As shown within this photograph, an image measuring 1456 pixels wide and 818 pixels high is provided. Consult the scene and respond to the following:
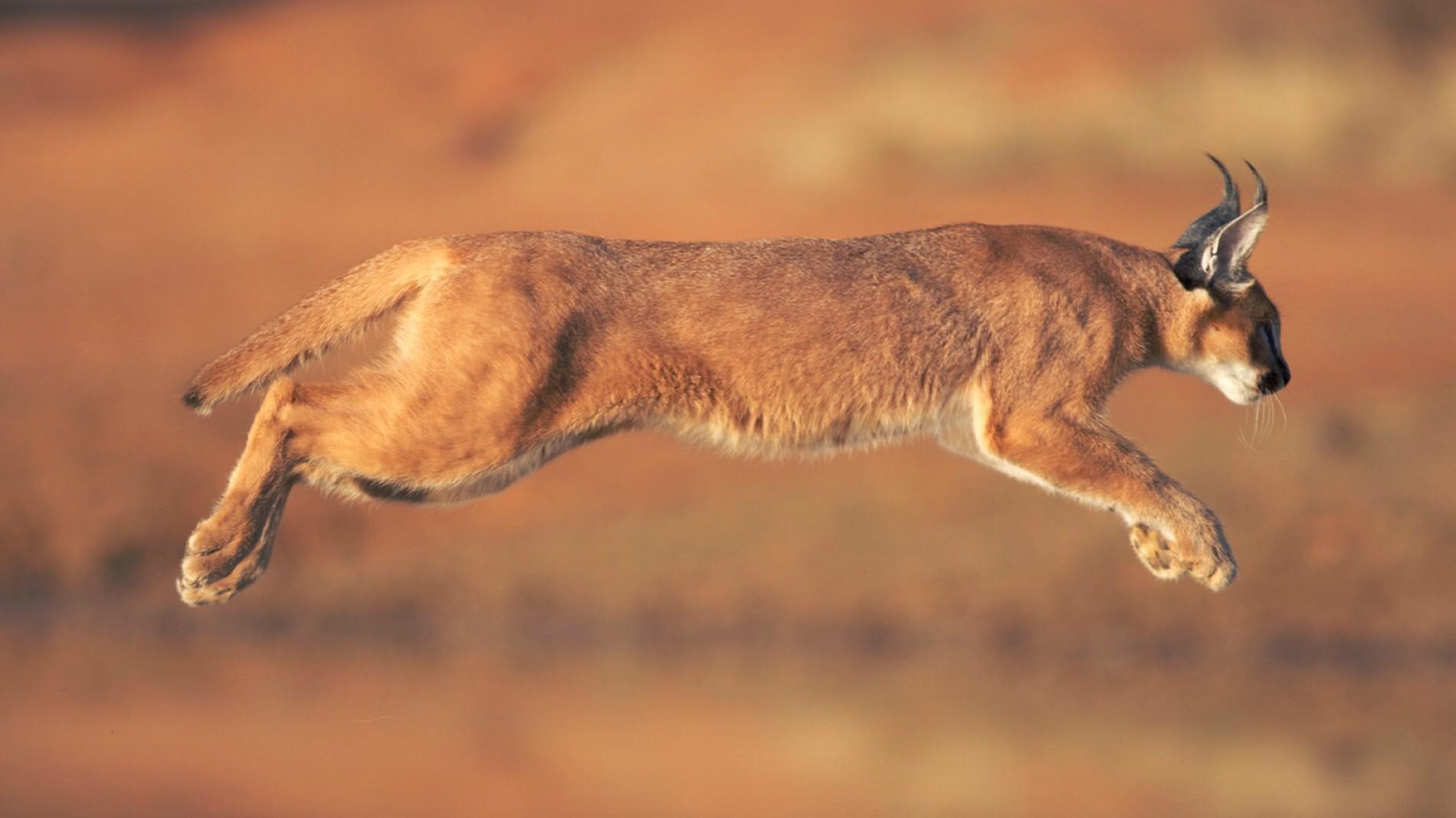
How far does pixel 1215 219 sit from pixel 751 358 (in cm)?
280

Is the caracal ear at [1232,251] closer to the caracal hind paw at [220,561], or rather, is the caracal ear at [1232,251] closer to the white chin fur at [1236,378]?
the white chin fur at [1236,378]

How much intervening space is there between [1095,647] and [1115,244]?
20.5 metres

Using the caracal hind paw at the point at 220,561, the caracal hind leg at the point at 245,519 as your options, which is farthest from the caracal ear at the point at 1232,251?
the caracal hind paw at the point at 220,561

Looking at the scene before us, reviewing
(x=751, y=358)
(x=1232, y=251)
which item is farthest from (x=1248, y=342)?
(x=751, y=358)

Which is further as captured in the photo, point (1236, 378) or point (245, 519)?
point (1236, 378)

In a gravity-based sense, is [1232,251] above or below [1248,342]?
above

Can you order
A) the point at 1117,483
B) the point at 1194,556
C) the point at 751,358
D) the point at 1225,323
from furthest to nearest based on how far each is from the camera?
the point at 1225,323, the point at 1117,483, the point at 1194,556, the point at 751,358

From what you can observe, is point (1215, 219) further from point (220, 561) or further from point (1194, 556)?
point (220, 561)

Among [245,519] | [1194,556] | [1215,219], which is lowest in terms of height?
[245,519]

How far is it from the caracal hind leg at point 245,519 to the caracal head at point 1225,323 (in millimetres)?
4803

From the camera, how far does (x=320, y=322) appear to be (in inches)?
440

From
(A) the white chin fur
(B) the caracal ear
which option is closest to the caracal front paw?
(A) the white chin fur

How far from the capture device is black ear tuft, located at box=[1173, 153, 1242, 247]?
38.7 feet

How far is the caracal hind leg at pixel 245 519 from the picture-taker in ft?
34.6
